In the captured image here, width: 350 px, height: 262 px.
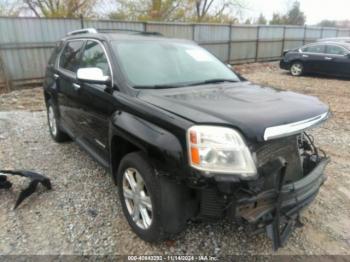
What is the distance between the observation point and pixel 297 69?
1295 cm

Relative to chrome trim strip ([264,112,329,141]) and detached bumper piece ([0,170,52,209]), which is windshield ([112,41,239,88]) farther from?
detached bumper piece ([0,170,52,209])

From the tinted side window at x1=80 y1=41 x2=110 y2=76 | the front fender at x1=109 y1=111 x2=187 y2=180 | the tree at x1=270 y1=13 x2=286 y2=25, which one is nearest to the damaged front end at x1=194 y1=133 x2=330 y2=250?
the front fender at x1=109 y1=111 x2=187 y2=180

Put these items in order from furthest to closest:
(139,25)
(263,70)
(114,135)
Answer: (263,70), (139,25), (114,135)

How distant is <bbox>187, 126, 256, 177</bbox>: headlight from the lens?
6.24 feet

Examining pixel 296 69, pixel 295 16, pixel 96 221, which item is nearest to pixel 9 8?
pixel 296 69

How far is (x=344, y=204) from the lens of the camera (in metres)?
3.17

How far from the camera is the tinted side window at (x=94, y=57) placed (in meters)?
3.05

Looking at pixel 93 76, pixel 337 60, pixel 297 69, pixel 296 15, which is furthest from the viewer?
pixel 296 15

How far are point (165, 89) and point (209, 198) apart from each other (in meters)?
1.12

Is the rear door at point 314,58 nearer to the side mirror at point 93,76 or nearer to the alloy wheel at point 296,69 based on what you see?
the alloy wheel at point 296,69

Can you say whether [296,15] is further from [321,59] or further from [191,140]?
[191,140]

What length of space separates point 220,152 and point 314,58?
1221 centimetres

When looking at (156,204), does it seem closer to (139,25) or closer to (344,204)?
(344,204)

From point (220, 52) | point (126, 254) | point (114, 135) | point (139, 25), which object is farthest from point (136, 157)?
point (220, 52)
